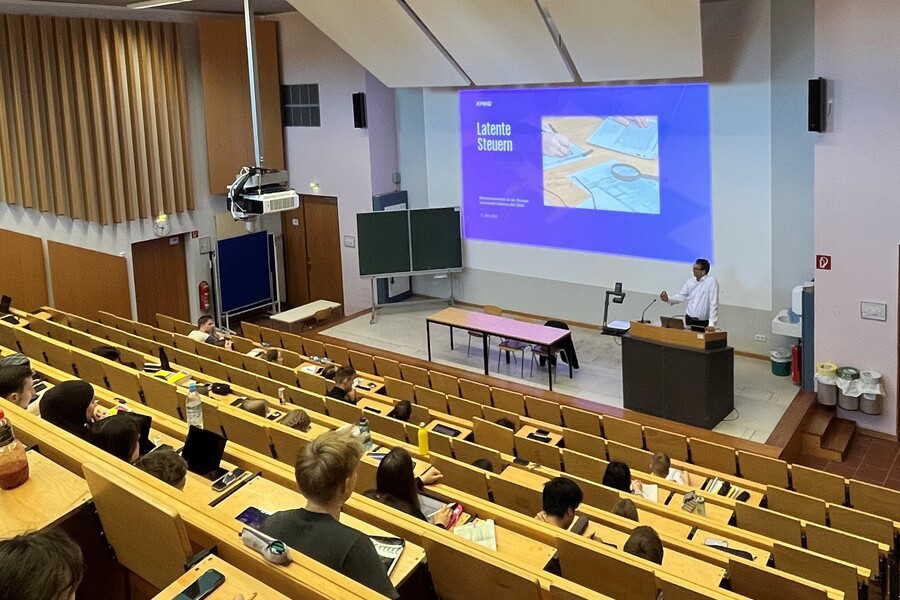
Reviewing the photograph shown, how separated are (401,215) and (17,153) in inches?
216

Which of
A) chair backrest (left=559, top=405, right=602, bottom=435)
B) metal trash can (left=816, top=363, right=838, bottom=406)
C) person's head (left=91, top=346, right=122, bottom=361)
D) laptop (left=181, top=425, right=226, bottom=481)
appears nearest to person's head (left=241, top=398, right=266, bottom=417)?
person's head (left=91, top=346, right=122, bottom=361)

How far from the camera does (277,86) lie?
14188 millimetres

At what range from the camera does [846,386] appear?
9.02 meters

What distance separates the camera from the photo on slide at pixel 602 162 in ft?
36.9

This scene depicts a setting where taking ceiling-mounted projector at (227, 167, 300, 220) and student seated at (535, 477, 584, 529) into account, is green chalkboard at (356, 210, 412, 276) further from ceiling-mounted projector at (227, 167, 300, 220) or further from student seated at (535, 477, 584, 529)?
student seated at (535, 477, 584, 529)

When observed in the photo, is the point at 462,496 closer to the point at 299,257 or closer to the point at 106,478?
the point at 106,478

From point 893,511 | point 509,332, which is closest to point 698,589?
point 893,511

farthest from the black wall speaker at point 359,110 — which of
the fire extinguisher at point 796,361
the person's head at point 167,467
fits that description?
the person's head at point 167,467

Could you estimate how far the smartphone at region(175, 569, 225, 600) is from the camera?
2477mm

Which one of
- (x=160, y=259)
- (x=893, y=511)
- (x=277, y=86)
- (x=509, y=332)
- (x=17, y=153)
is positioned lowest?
(x=893, y=511)

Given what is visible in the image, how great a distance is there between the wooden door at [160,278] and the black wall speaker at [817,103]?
9.53 meters

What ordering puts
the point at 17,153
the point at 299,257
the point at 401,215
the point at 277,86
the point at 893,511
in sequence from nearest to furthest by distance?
the point at 893,511 < the point at 17,153 < the point at 401,215 < the point at 277,86 < the point at 299,257

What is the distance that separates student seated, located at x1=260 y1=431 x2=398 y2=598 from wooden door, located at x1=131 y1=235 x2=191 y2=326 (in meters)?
10.7

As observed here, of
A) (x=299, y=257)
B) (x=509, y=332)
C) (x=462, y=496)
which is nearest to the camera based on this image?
(x=462, y=496)
